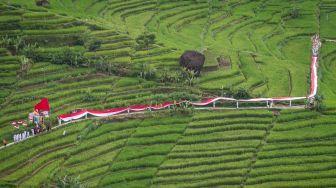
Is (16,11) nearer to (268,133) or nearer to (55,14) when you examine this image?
(55,14)

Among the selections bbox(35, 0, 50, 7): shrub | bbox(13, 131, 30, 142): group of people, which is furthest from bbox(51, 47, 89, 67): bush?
bbox(35, 0, 50, 7): shrub

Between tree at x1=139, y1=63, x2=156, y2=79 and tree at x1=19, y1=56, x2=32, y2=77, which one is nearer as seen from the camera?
tree at x1=139, y1=63, x2=156, y2=79

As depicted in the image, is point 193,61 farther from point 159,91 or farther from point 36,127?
point 36,127

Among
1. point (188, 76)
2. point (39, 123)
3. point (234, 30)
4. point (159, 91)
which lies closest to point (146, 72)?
point (159, 91)

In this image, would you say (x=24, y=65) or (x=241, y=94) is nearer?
(x=241, y=94)

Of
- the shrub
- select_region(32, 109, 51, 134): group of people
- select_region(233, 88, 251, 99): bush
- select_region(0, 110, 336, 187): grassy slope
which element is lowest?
select_region(0, 110, 336, 187): grassy slope

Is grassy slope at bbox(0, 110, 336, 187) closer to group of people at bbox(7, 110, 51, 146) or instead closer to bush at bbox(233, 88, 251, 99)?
group of people at bbox(7, 110, 51, 146)

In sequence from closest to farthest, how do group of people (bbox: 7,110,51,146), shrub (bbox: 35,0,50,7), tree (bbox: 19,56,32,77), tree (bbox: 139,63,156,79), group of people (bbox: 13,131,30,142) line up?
group of people (bbox: 13,131,30,142), group of people (bbox: 7,110,51,146), tree (bbox: 139,63,156,79), tree (bbox: 19,56,32,77), shrub (bbox: 35,0,50,7)
